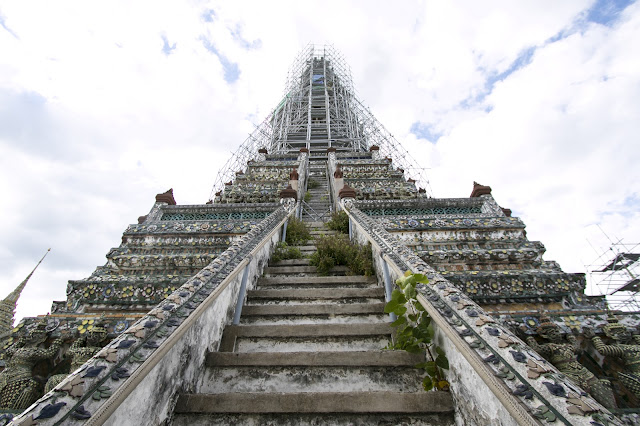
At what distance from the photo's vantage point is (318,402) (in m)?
2.29

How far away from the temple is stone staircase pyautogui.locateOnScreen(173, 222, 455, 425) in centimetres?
1

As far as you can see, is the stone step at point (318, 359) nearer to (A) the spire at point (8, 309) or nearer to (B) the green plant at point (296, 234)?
(A) the spire at point (8, 309)

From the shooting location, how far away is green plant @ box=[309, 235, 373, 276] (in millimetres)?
4982

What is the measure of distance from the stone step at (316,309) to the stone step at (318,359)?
2.96ft

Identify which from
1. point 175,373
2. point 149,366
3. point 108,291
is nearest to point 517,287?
point 175,373

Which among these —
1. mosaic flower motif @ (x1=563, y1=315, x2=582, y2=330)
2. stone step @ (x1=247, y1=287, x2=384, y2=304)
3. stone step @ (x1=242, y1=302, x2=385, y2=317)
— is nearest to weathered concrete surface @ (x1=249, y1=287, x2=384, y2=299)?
stone step @ (x1=247, y1=287, x2=384, y2=304)

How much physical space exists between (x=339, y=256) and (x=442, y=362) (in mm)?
3055

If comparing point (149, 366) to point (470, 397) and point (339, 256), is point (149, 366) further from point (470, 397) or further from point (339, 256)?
point (339, 256)

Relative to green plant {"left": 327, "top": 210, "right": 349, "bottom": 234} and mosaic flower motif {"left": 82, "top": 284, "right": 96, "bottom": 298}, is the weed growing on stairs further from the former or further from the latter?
mosaic flower motif {"left": 82, "top": 284, "right": 96, "bottom": 298}

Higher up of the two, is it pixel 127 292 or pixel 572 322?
pixel 127 292

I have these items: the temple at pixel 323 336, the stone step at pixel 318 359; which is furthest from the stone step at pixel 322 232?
the stone step at pixel 318 359

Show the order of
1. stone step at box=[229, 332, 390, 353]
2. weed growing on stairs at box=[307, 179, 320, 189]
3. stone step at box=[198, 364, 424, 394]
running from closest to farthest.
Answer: stone step at box=[198, 364, 424, 394], stone step at box=[229, 332, 390, 353], weed growing on stairs at box=[307, 179, 320, 189]

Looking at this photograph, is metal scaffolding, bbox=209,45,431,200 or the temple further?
metal scaffolding, bbox=209,45,431,200

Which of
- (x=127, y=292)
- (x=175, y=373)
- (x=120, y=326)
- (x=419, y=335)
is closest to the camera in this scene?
(x=175, y=373)
